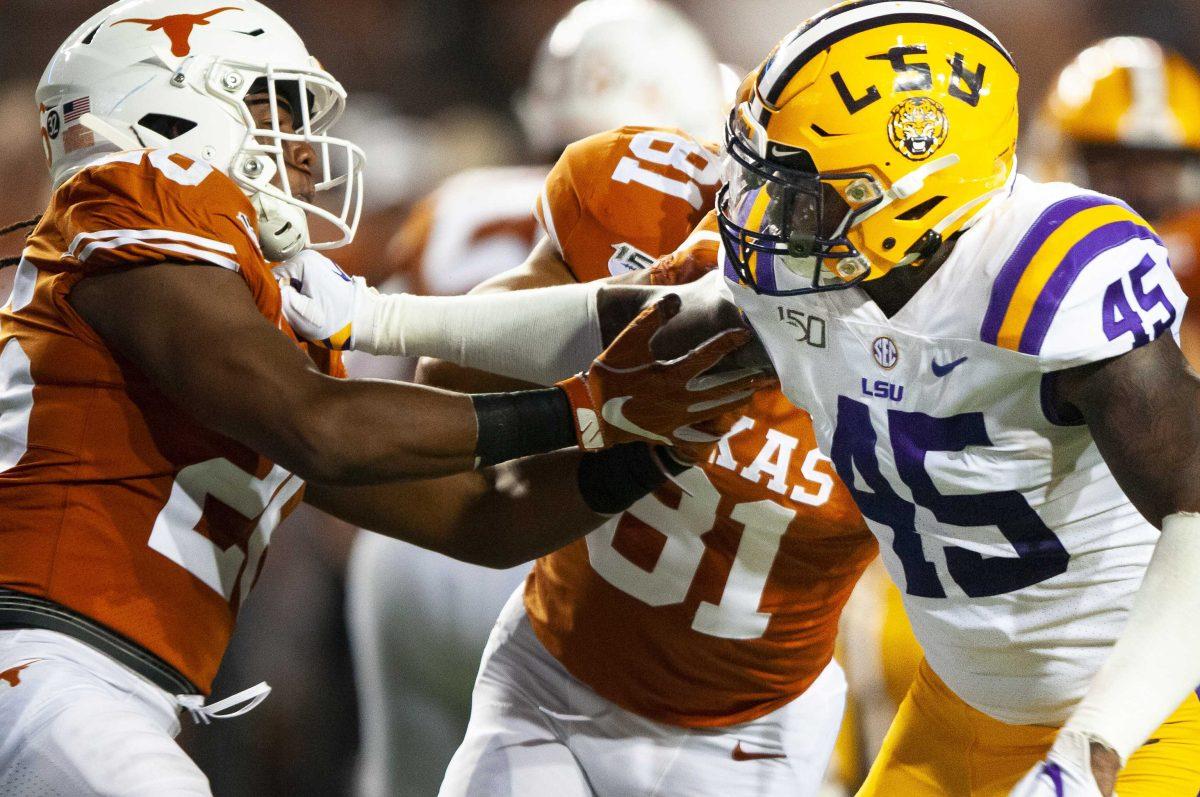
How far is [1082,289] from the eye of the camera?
67.1 inches

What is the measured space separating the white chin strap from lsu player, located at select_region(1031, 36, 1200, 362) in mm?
2807

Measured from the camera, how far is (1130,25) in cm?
651

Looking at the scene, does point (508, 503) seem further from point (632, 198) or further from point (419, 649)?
point (419, 649)

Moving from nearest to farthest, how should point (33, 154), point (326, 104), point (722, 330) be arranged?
point (722, 330) → point (326, 104) → point (33, 154)

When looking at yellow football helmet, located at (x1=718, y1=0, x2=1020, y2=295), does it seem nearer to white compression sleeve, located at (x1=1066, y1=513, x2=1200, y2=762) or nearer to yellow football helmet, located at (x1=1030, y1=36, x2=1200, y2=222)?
white compression sleeve, located at (x1=1066, y1=513, x2=1200, y2=762)

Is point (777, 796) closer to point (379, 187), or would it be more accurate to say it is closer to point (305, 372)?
point (305, 372)

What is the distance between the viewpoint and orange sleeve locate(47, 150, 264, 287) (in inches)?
74.0

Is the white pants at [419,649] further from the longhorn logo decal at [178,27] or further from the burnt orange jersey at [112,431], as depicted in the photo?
the longhorn logo decal at [178,27]

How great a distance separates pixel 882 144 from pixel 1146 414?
1.63 ft

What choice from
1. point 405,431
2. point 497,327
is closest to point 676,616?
point 497,327

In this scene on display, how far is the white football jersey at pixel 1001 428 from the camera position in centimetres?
172

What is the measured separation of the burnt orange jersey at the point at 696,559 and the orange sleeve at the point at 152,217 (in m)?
0.73

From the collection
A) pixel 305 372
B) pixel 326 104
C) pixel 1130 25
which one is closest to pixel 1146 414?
pixel 305 372

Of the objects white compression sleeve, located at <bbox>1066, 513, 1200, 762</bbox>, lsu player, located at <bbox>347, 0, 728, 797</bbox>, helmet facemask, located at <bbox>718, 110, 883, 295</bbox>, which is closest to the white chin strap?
helmet facemask, located at <bbox>718, 110, 883, 295</bbox>
